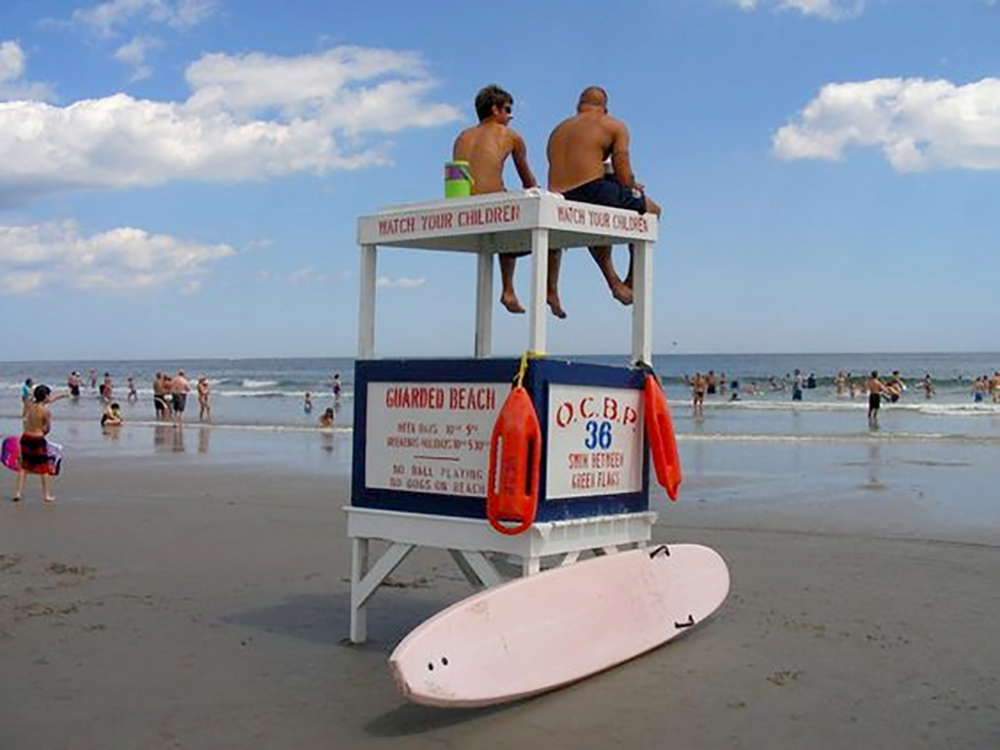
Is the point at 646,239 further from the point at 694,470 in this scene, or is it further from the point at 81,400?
the point at 81,400

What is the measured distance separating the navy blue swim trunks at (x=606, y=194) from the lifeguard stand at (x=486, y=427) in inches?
4.2

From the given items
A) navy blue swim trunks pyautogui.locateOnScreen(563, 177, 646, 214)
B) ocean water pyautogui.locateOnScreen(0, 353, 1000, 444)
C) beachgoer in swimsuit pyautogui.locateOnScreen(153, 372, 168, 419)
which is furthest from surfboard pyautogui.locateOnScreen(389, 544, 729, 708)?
beachgoer in swimsuit pyautogui.locateOnScreen(153, 372, 168, 419)

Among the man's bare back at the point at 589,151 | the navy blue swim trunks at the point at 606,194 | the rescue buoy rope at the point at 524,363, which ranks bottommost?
the rescue buoy rope at the point at 524,363

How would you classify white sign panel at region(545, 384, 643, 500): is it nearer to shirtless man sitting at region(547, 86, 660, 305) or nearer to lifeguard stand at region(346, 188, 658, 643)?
lifeguard stand at region(346, 188, 658, 643)

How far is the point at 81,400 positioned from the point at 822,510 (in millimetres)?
47616

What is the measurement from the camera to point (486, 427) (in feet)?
20.0

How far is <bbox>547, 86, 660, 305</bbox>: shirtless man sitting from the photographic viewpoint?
659 cm

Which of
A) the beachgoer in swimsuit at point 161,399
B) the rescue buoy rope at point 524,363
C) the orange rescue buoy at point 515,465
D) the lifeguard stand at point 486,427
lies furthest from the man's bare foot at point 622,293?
the beachgoer in swimsuit at point 161,399

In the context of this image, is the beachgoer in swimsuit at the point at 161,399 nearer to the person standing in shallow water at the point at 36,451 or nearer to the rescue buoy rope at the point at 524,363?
the person standing in shallow water at the point at 36,451

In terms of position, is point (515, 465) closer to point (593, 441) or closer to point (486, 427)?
point (486, 427)

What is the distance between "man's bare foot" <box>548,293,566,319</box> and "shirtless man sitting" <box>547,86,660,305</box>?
26.5 inches

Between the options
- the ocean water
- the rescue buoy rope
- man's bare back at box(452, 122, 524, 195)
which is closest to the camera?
the rescue buoy rope

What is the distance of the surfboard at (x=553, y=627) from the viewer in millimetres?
4977

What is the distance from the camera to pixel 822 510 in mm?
13984
